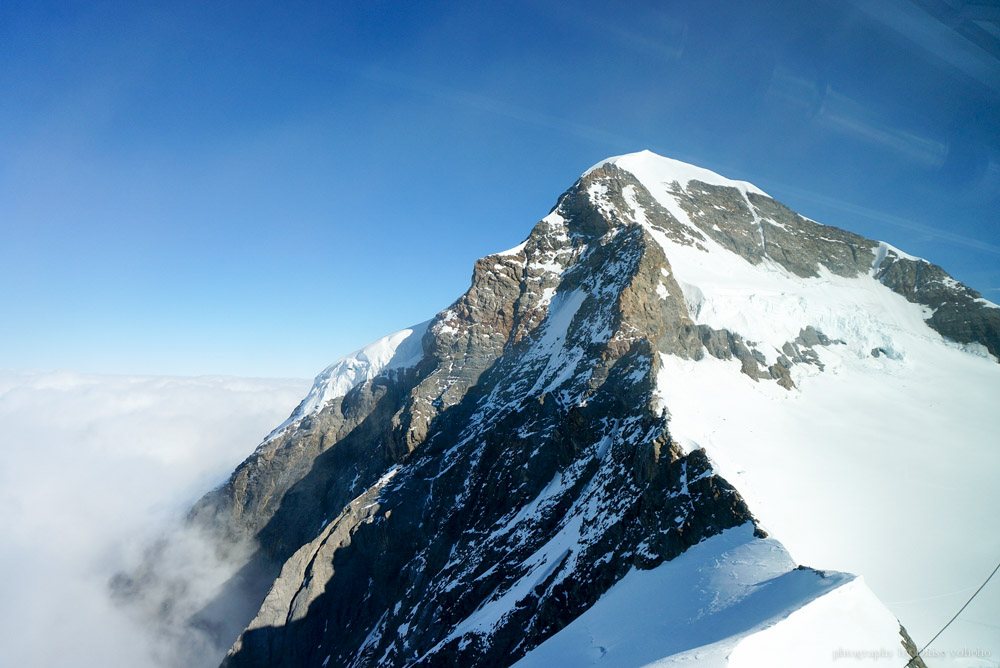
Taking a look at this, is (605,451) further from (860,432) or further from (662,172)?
(662,172)

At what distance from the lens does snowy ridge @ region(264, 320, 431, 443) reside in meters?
69.9

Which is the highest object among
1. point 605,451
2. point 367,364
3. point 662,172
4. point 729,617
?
point 662,172

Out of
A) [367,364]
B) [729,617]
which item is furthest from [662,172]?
[729,617]

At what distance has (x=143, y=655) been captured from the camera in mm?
70375

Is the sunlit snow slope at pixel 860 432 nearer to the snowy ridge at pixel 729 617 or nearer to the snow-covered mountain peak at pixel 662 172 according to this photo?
the snowy ridge at pixel 729 617

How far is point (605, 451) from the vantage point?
32250mm

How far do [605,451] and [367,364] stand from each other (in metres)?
50.3

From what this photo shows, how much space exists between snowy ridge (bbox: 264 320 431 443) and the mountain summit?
586mm

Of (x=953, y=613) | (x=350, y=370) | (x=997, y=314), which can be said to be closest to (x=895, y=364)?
(x=997, y=314)

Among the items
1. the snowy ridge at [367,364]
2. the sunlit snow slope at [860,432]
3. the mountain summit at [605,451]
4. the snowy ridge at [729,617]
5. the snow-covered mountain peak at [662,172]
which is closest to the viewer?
the snowy ridge at [729,617]

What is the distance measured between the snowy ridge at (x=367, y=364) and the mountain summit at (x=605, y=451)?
1.92 ft

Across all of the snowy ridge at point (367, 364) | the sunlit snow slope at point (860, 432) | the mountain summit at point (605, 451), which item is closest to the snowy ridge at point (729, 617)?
the mountain summit at point (605, 451)

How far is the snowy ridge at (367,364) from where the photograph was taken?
2753 inches

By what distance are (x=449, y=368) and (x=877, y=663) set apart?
47816mm
